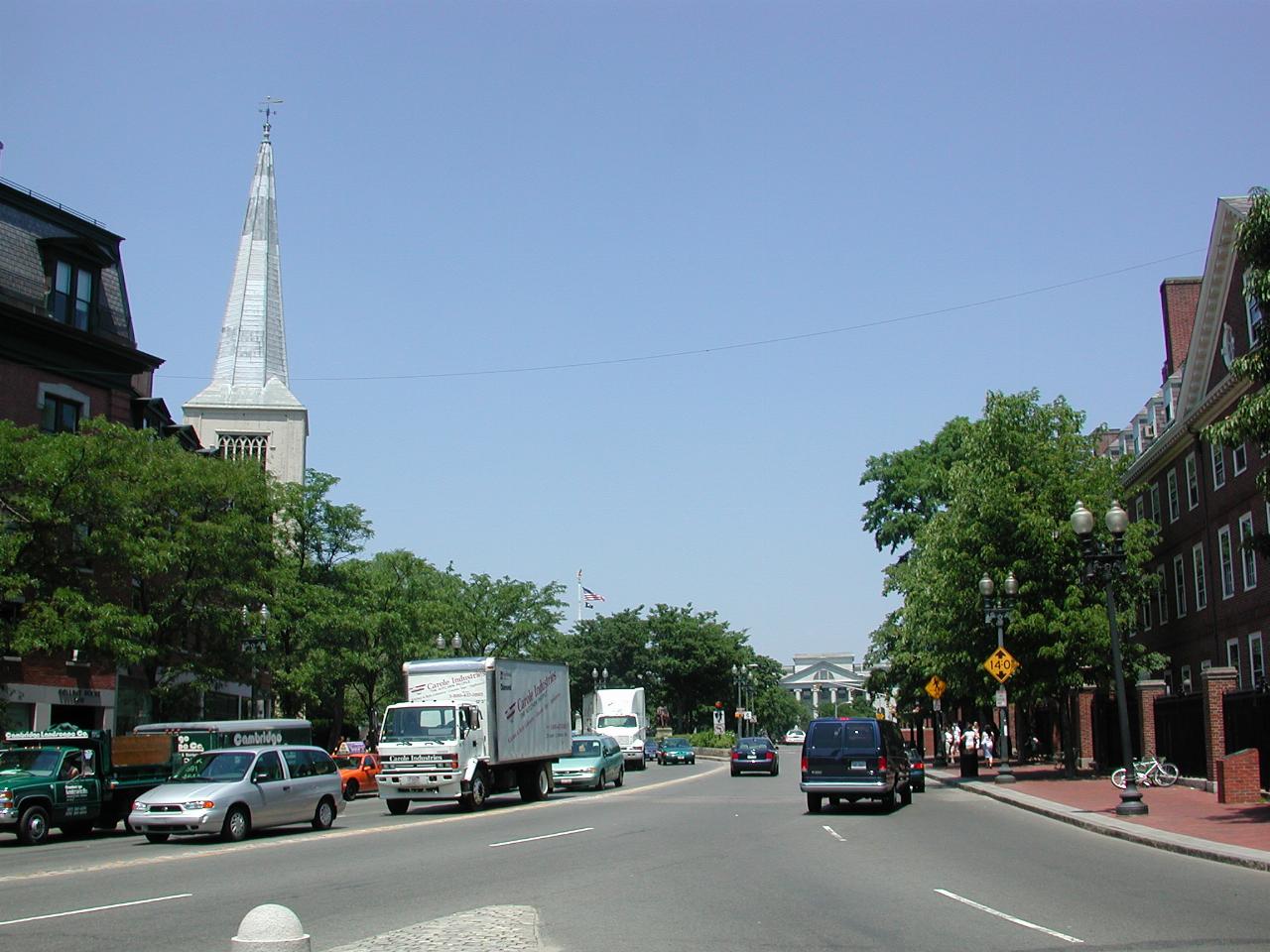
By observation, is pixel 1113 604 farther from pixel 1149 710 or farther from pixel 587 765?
pixel 587 765

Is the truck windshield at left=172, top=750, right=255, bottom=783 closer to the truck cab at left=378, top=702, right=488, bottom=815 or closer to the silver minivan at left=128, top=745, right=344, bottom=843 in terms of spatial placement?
the silver minivan at left=128, top=745, right=344, bottom=843

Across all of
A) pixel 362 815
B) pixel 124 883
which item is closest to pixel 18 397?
pixel 362 815

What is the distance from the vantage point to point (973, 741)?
52438mm

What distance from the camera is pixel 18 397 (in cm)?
3759

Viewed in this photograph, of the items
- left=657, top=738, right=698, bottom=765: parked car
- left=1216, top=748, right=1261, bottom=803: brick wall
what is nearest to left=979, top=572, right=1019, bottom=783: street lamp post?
left=1216, top=748, right=1261, bottom=803: brick wall

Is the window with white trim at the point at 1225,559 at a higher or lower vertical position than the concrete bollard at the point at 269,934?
higher

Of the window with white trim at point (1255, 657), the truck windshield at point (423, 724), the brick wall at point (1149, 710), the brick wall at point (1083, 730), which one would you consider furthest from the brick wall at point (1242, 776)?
the brick wall at point (1083, 730)

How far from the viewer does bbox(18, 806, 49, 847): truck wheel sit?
22.9 metres

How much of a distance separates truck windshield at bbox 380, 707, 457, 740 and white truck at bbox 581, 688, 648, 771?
33596 millimetres

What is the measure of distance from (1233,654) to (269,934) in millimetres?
37656

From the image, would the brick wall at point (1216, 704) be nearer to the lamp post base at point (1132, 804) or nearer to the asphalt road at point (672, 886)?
the lamp post base at point (1132, 804)

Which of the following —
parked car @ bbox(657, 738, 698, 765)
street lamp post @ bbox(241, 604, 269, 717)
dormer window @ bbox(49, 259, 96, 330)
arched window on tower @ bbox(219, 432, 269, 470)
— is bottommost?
parked car @ bbox(657, 738, 698, 765)

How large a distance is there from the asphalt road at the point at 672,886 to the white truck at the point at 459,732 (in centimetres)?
345

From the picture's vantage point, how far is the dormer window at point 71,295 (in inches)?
1560
